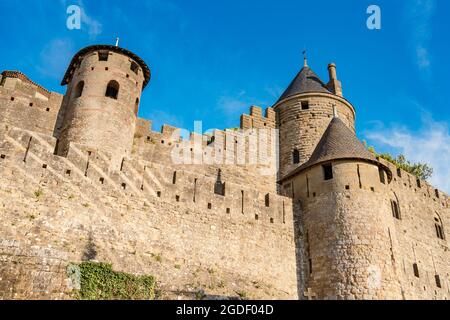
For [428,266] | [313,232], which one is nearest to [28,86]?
[313,232]

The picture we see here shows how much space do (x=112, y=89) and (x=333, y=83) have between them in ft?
38.6

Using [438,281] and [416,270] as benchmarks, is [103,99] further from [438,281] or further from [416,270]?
[438,281]

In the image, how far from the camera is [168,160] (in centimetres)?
1827

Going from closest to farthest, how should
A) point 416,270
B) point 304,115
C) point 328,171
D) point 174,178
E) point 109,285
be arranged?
1. point 109,285
2. point 174,178
3. point 328,171
4. point 416,270
5. point 304,115

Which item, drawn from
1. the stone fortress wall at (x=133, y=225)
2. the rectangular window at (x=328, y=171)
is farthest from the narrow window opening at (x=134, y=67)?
the rectangular window at (x=328, y=171)

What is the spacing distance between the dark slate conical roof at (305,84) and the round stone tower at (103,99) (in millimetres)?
7628

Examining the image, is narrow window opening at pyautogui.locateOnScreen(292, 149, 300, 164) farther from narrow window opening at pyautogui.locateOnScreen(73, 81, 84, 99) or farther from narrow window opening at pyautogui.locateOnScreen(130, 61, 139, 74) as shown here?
narrow window opening at pyautogui.locateOnScreen(73, 81, 84, 99)

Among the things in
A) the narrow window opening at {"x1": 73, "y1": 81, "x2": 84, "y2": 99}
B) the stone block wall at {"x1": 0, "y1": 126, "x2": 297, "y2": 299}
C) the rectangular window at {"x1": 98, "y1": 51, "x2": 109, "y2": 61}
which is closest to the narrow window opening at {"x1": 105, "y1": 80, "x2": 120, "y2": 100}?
the narrow window opening at {"x1": 73, "y1": 81, "x2": 84, "y2": 99}

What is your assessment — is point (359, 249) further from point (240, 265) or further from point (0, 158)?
point (0, 158)

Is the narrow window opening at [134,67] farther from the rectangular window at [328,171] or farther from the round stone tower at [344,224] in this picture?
the rectangular window at [328,171]

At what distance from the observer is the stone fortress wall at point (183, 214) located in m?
11.0

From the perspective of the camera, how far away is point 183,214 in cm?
1336

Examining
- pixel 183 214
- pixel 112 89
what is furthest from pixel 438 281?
pixel 112 89

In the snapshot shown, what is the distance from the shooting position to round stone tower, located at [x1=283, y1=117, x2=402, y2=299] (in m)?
13.3
